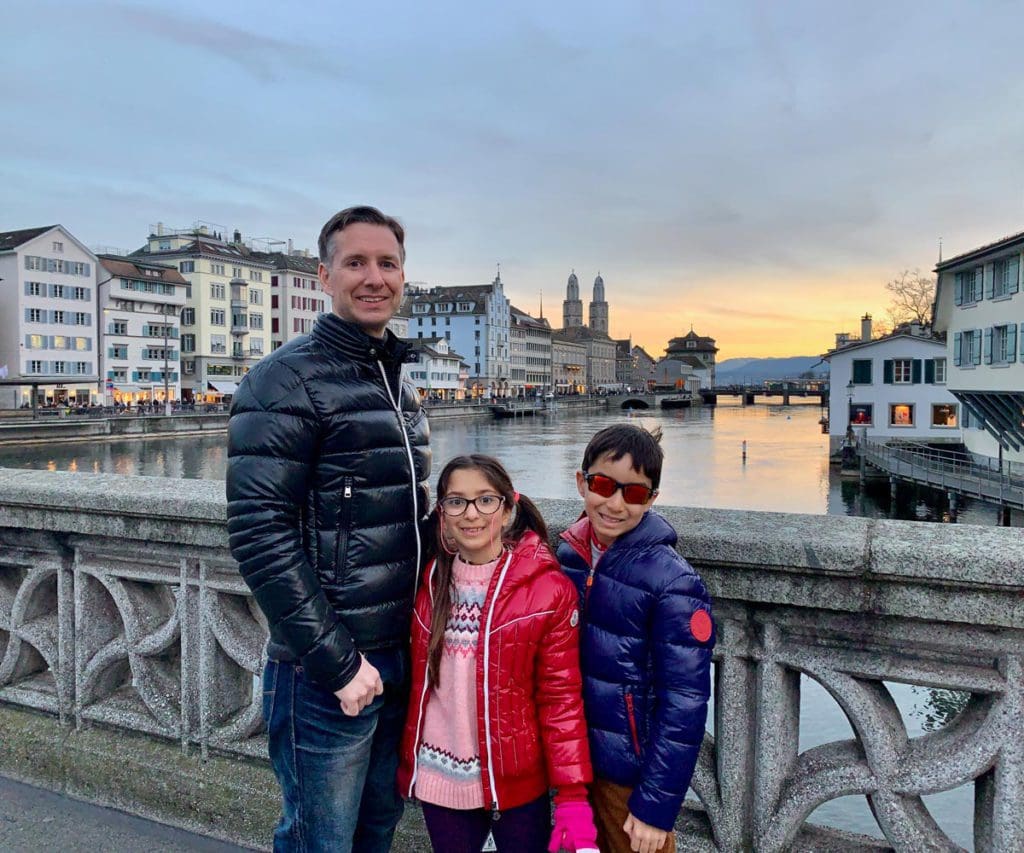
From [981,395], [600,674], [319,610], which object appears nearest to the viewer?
[319,610]

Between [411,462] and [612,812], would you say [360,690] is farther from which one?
[612,812]

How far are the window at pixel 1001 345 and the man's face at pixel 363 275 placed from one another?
30218 millimetres

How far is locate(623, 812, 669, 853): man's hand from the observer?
2.08 m

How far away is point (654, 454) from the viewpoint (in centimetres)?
230

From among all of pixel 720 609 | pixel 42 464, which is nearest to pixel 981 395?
pixel 720 609

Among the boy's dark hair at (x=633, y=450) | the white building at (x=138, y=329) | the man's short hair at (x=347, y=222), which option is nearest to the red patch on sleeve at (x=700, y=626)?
the boy's dark hair at (x=633, y=450)

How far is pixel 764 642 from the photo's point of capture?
2.36m

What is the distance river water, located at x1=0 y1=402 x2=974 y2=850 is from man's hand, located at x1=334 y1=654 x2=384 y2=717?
715 cm

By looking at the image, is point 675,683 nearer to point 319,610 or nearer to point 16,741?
point 319,610

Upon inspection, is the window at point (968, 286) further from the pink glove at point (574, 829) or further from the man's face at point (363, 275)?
the pink glove at point (574, 829)

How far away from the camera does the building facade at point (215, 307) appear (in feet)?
267

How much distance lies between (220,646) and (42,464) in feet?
151

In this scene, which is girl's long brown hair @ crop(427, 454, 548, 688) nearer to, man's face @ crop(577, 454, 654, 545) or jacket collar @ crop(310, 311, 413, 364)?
man's face @ crop(577, 454, 654, 545)

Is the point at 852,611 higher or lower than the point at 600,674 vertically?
higher
